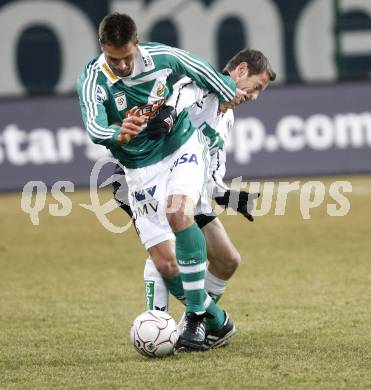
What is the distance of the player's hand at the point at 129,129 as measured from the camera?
5.78 m

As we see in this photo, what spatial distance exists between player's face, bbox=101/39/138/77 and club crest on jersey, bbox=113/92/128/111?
0.15m

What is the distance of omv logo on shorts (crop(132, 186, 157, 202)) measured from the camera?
631 centimetres

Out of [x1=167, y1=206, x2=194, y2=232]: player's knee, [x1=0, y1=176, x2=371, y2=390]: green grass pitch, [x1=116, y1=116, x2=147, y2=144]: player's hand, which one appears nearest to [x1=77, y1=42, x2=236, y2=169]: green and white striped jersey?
[x1=116, y1=116, x2=147, y2=144]: player's hand

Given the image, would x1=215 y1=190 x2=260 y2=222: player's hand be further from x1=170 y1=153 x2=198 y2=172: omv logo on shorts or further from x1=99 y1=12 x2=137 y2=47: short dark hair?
x1=99 y1=12 x2=137 y2=47: short dark hair

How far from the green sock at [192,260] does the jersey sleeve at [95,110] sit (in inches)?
26.2

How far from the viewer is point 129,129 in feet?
18.9

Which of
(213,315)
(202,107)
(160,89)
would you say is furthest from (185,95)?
(213,315)

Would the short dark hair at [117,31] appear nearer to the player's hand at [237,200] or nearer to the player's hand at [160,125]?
the player's hand at [160,125]

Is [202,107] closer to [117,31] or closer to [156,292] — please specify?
[117,31]

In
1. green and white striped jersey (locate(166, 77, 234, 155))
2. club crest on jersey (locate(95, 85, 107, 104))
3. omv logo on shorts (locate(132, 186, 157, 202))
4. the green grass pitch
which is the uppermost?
club crest on jersey (locate(95, 85, 107, 104))

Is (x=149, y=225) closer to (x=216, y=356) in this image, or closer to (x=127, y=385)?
(x=216, y=356)

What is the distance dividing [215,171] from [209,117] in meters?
0.40

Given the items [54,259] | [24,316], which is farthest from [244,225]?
[24,316]

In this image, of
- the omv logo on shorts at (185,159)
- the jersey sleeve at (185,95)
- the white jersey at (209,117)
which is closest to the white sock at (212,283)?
the white jersey at (209,117)
